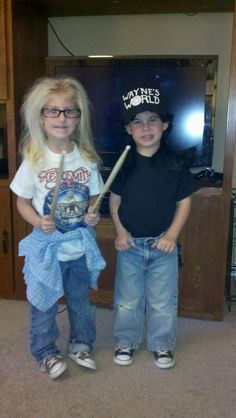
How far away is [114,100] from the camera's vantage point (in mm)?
2229

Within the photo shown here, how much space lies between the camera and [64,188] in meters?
1.48

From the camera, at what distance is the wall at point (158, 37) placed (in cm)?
238

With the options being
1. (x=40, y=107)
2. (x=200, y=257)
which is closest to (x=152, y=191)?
(x=40, y=107)

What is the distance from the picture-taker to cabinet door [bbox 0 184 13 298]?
2152 millimetres

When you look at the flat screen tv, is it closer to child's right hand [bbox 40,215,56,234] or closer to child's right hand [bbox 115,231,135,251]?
child's right hand [bbox 115,231,135,251]

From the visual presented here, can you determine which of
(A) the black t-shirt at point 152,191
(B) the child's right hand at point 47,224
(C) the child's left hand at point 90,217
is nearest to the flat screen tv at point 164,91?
(A) the black t-shirt at point 152,191

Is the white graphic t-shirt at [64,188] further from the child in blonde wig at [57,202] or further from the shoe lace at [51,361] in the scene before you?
the shoe lace at [51,361]

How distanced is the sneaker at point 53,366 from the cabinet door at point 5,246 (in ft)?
2.40

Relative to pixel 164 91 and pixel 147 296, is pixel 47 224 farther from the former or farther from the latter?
pixel 164 91

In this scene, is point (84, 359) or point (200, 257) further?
point (200, 257)

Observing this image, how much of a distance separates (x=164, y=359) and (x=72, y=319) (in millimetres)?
381

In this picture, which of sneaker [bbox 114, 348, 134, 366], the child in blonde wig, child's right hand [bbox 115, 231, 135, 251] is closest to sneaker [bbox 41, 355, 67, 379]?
the child in blonde wig

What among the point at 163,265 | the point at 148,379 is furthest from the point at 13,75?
the point at 148,379

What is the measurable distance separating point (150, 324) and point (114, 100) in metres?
1.15
